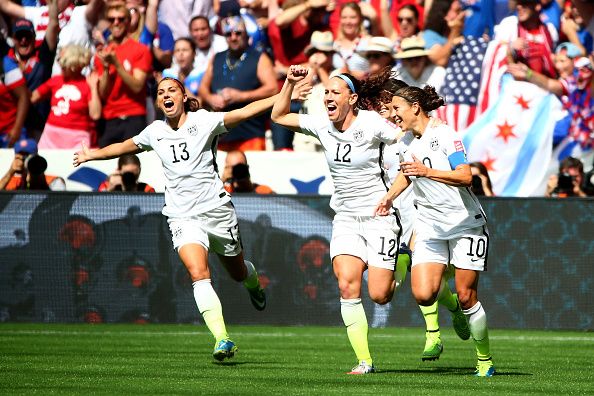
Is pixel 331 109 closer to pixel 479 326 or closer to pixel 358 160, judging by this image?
pixel 358 160

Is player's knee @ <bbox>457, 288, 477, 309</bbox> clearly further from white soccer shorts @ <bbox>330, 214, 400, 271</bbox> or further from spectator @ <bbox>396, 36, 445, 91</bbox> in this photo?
spectator @ <bbox>396, 36, 445, 91</bbox>

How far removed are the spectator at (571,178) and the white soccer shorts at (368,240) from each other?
17.9 feet

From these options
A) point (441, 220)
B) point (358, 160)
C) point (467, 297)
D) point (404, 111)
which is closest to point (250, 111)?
point (358, 160)

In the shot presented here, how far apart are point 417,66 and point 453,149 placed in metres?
6.95

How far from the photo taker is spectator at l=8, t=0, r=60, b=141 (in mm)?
17734

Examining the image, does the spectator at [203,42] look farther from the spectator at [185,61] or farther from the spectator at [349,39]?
the spectator at [349,39]

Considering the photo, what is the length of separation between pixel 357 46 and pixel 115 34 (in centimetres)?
342

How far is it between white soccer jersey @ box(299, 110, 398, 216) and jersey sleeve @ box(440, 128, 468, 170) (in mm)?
745

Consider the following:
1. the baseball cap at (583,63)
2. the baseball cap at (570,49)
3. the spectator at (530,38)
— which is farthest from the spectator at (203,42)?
the baseball cap at (583,63)

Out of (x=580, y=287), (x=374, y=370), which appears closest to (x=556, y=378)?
(x=374, y=370)

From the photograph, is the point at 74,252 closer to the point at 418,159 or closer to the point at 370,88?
the point at 370,88

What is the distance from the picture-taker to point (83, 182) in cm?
1658

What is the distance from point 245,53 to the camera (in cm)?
1669


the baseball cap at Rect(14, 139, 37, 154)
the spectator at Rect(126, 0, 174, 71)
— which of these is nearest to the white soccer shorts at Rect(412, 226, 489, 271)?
the baseball cap at Rect(14, 139, 37, 154)
